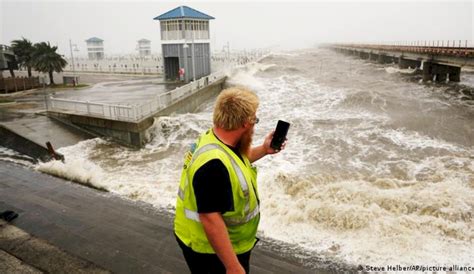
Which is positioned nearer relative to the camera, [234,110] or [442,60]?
[234,110]

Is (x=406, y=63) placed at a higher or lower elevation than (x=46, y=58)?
lower

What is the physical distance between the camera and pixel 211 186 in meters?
1.93

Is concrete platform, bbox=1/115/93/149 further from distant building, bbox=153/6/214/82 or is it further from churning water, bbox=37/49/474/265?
distant building, bbox=153/6/214/82

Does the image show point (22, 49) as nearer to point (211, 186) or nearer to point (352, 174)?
point (352, 174)

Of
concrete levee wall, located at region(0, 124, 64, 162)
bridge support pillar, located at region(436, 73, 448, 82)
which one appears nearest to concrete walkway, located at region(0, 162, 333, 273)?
concrete levee wall, located at region(0, 124, 64, 162)

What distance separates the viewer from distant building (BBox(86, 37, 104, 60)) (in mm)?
93562

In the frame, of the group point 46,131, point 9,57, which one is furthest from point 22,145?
point 9,57

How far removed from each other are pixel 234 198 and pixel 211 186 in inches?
7.1

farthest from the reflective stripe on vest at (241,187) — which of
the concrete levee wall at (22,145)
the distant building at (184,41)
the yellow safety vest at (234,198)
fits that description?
the distant building at (184,41)

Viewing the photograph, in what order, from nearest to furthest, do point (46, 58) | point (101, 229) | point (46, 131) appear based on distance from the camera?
1. point (101, 229)
2. point (46, 131)
3. point (46, 58)

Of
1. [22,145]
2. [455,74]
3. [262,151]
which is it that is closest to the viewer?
[262,151]

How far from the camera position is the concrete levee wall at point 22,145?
11797 millimetres

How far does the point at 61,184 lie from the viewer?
8.09 metres

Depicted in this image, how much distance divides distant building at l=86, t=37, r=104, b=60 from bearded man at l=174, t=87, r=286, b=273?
101 metres
